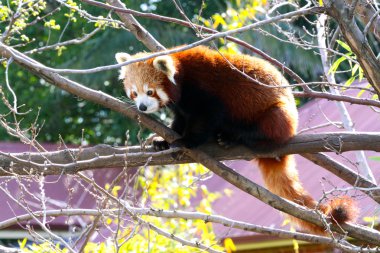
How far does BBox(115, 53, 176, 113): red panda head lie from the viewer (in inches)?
189

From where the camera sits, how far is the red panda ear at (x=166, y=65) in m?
4.79

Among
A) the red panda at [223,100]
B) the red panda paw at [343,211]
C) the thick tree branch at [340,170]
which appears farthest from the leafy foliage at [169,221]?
the red panda paw at [343,211]

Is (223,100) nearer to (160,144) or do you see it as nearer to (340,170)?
(160,144)

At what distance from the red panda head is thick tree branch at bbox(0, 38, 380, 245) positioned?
686 millimetres

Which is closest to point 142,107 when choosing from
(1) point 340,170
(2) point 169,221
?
(1) point 340,170

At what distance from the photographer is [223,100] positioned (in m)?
4.83

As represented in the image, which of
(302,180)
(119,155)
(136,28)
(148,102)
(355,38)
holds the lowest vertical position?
(302,180)

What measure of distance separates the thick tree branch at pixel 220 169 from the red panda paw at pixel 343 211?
43 millimetres

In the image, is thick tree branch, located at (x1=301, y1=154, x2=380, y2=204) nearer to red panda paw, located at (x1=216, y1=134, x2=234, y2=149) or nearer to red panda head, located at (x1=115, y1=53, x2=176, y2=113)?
red panda paw, located at (x1=216, y1=134, x2=234, y2=149)

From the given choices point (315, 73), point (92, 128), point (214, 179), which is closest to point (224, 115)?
point (214, 179)

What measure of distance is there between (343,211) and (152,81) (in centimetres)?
160

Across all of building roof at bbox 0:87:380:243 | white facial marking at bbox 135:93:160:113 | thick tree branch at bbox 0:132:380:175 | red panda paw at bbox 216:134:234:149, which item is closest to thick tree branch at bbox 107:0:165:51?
white facial marking at bbox 135:93:160:113

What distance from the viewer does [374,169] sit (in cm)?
611

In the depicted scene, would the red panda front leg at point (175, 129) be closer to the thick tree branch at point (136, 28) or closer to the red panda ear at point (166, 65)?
the red panda ear at point (166, 65)
